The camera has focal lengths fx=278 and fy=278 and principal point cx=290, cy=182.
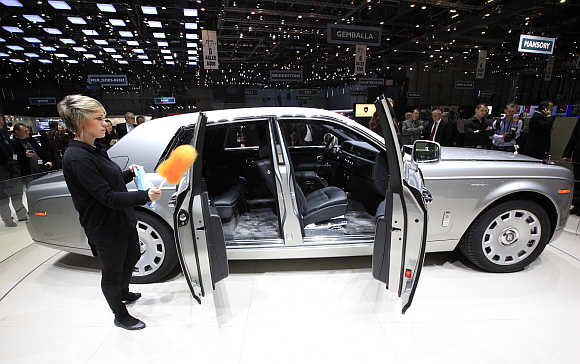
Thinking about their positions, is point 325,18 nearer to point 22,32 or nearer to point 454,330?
point 454,330

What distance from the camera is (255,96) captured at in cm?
2056

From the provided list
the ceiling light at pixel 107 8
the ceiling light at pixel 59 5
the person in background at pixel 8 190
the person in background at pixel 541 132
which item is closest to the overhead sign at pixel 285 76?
the ceiling light at pixel 107 8

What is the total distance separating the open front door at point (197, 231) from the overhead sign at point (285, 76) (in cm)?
1416

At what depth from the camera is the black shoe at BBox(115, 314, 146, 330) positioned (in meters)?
2.08

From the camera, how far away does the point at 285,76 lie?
1532cm

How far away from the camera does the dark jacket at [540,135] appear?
5141 millimetres

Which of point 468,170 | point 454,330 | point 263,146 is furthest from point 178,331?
point 468,170

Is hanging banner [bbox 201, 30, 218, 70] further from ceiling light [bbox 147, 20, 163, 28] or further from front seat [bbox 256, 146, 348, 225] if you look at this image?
front seat [bbox 256, 146, 348, 225]

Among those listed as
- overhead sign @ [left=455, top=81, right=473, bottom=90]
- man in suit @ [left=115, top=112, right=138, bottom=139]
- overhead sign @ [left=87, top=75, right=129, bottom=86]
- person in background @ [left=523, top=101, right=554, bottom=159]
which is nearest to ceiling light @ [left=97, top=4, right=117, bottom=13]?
man in suit @ [left=115, top=112, right=138, bottom=139]

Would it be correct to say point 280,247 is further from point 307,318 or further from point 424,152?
point 424,152

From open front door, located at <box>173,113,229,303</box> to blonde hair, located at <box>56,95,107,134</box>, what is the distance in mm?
590

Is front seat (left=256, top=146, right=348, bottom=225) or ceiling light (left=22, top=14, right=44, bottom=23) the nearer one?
front seat (left=256, top=146, right=348, bottom=225)

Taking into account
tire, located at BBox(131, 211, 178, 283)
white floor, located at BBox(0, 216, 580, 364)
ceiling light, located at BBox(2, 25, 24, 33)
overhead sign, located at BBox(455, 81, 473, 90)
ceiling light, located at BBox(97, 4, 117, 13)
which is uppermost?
ceiling light, located at BBox(97, 4, 117, 13)

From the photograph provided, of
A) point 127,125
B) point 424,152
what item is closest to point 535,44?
point 424,152
